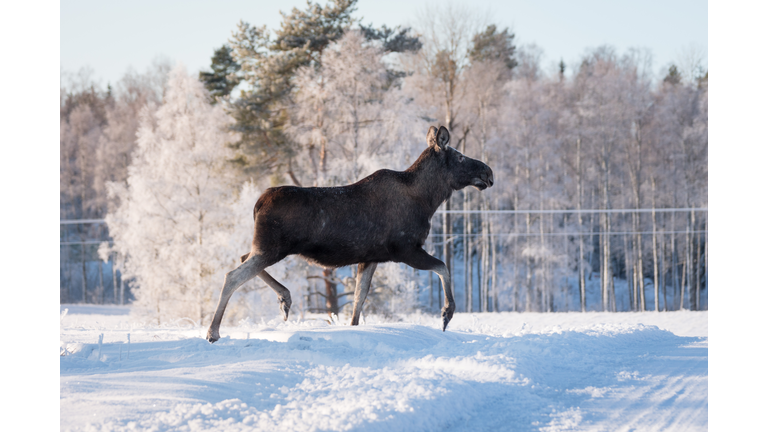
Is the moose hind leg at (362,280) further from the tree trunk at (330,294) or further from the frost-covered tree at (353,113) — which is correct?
the tree trunk at (330,294)

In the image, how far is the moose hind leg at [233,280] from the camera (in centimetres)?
571

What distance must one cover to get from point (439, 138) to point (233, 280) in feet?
8.89

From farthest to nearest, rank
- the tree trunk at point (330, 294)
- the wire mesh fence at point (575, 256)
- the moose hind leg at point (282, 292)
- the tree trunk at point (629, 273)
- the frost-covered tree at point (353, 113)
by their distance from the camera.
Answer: the tree trunk at point (629, 273)
the wire mesh fence at point (575, 256)
the tree trunk at point (330, 294)
the frost-covered tree at point (353, 113)
the moose hind leg at point (282, 292)

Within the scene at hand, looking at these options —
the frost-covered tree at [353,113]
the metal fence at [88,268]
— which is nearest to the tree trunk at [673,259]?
the frost-covered tree at [353,113]

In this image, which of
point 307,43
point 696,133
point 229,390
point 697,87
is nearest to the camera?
point 229,390

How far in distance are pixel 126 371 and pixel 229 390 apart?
1099 mm

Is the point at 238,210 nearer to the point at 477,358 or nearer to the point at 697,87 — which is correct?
the point at 477,358

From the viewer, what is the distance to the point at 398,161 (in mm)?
22531

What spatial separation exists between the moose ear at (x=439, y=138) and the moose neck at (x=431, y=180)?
100 mm

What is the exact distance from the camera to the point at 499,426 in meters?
3.96

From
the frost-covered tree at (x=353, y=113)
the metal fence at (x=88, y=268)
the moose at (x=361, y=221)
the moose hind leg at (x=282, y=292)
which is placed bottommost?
the metal fence at (x=88, y=268)

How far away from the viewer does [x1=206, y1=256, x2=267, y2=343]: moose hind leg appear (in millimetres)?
5707

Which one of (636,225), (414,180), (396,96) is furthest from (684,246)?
(414,180)

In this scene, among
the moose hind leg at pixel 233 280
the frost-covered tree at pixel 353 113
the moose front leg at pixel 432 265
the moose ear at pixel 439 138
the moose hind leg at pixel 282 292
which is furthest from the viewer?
the frost-covered tree at pixel 353 113
